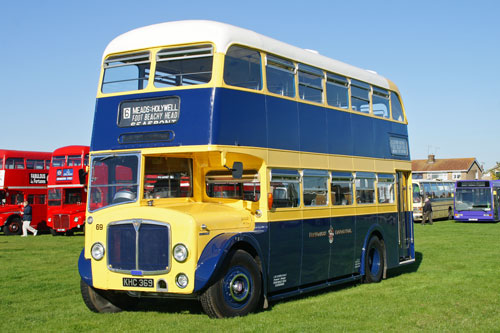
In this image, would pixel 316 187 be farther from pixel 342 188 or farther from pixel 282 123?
pixel 282 123

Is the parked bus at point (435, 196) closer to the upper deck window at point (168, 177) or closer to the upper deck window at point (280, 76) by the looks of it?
the upper deck window at point (280, 76)

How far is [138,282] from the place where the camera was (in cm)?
966

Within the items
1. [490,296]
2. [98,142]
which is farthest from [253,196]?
[490,296]

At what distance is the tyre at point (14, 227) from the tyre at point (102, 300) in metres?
26.8

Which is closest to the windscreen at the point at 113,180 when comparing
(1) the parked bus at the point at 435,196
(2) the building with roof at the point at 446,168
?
(1) the parked bus at the point at 435,196

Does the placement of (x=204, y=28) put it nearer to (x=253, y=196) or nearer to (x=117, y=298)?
(x=253, y=196)

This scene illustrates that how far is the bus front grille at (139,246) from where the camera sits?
31.3 feet

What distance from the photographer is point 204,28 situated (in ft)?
33.6

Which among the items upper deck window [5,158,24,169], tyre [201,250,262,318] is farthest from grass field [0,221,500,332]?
upper deck window [5,158,24,169]

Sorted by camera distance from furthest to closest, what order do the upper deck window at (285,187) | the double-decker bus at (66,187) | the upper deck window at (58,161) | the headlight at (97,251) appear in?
the upper deck window at (58,161) < the double-decker bus at (66,187) < the upper deck window at (285,187) < the headlight at (97,251)

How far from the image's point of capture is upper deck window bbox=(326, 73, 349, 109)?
13180 millimetres

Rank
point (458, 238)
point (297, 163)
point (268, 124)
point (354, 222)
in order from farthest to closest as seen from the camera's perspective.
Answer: point (458, 238) < point (354, 222) < point (297, 163) < point (268, 124)

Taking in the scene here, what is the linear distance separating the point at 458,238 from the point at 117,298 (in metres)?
19.7

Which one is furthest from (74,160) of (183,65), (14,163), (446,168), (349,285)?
(446,168)
